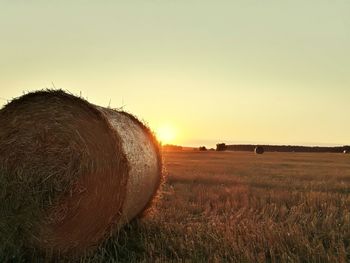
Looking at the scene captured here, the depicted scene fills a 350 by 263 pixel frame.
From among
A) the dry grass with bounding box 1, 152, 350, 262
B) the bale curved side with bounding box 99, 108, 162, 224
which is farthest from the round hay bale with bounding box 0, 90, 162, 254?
the dry grass with bounding box 1, 152, 350, 262

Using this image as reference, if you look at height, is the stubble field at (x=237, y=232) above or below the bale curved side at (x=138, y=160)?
below

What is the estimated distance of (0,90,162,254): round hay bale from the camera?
564 cm

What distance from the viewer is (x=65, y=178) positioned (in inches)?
221

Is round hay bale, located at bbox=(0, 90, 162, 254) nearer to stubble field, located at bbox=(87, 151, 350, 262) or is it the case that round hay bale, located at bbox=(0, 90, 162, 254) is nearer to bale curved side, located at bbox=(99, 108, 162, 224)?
bale curved side, located at bbox=(99, 108, 162, 224)

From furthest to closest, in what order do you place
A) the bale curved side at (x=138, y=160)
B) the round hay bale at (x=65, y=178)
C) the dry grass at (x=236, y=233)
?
the bale curved side at (x=138, y=160), the round hay bale at (x=65, y=178), the dry grass at (x=236, y=233)

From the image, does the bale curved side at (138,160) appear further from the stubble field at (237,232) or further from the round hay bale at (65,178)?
the stubble field at (237,232)

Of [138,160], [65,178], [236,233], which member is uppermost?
[138,160]

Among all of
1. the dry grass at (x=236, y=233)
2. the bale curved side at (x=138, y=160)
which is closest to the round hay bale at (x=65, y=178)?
the bale curved side at (x=138, y=160)

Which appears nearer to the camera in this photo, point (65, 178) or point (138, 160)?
point (65, 178)

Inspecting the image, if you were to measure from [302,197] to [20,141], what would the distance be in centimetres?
612

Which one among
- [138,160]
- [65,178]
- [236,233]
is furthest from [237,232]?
[65,178]

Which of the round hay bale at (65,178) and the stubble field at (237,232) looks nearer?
the stubble field at (237,232)

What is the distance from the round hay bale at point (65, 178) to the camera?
564cm

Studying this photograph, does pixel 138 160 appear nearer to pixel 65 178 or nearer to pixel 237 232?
pixel 65 178
